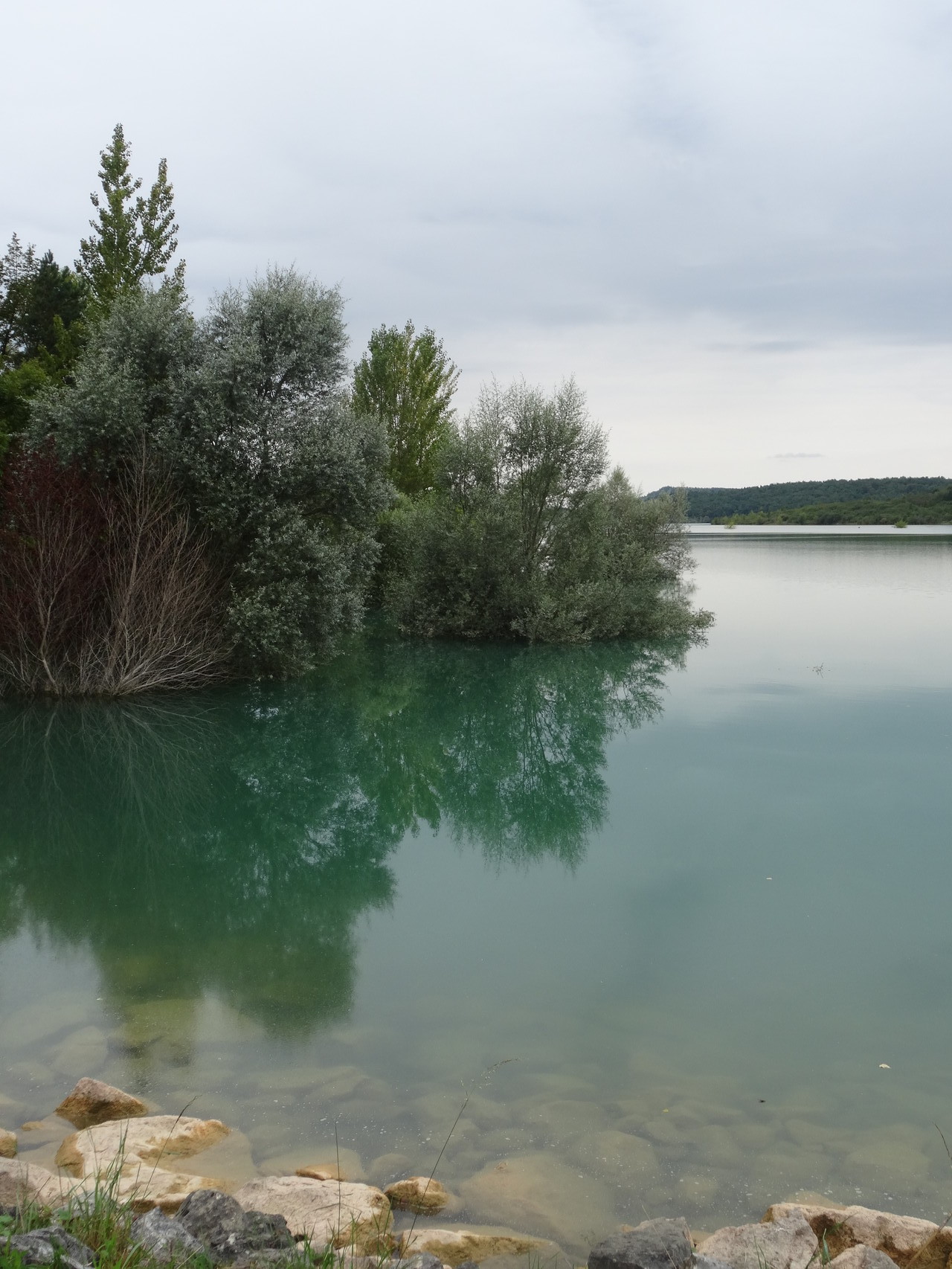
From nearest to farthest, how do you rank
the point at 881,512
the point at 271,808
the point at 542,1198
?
the point at 542,1198 → the point at 271,808 → the point at 881,512

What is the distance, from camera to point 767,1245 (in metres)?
3.89

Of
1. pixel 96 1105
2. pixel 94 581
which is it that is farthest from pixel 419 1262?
pixel 94 581

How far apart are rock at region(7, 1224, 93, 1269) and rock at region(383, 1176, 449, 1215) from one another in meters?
1.51

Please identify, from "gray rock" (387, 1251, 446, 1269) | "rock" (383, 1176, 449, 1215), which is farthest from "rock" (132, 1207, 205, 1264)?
"rock" (383, 1176, 449, 1215)

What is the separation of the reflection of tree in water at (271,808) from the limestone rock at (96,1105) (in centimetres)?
124

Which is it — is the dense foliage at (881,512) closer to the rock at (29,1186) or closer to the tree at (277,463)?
the tree at (277,463)

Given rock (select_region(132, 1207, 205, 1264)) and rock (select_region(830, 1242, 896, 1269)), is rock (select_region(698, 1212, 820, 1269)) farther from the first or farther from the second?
rock (select_region(132, 1207, 205, 1264))

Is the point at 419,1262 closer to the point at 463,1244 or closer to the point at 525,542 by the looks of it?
the point at 463,1244

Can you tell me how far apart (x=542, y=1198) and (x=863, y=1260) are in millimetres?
1429

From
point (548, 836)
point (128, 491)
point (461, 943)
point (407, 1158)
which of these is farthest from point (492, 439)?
point (407, 1158)

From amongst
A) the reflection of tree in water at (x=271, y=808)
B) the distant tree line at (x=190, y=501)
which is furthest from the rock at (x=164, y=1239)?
the distant tree line at (x=190, y=501)

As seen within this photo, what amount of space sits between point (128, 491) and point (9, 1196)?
1651 centimetres

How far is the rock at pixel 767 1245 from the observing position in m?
3.81

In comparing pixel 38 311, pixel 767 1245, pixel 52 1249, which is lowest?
pixel 767 1245
